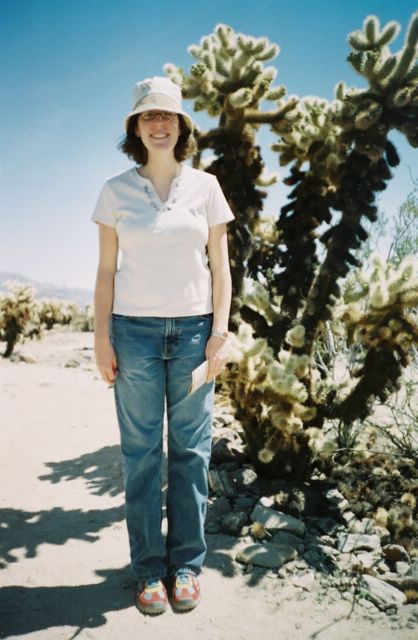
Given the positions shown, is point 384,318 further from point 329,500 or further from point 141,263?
point 141,263

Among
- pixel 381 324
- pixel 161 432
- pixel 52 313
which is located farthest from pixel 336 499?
pixel 52 313

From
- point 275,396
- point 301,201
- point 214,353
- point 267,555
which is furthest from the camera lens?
point 301,201

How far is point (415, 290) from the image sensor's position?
125 inches

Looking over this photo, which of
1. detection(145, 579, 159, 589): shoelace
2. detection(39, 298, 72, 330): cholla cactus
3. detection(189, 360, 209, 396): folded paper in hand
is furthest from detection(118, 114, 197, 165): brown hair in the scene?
detection(39, 298, 72, 330): cholla cactus

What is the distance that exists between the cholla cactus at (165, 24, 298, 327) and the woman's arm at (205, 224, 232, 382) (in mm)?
1485

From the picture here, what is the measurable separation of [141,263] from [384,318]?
72.6 inches

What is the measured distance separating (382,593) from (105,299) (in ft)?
6.70

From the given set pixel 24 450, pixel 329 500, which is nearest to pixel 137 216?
pixel 329 500

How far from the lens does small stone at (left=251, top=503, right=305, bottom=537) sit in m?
3.23

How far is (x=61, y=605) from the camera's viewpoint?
2396mm

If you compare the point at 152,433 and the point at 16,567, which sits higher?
the point at 152,433

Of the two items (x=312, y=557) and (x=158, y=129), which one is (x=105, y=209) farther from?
(x=312, y=557)

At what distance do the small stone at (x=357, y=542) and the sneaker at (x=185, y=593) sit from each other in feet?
3.78

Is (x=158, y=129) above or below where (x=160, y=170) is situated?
above
